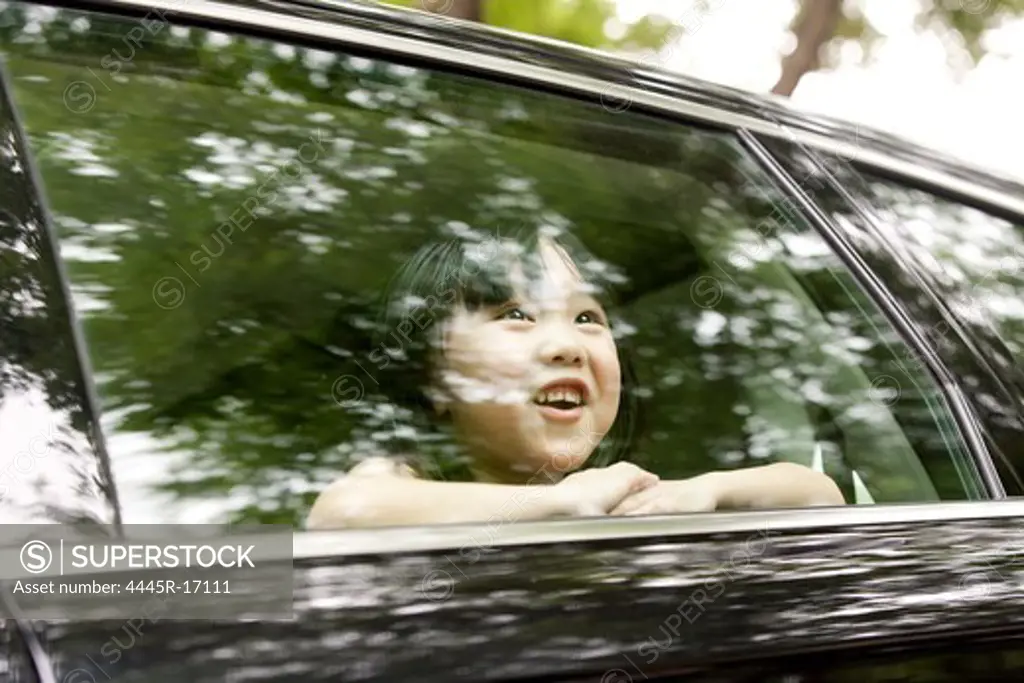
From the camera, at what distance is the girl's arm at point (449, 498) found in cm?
130

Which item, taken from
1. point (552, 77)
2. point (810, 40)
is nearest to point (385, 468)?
point (552, 77)

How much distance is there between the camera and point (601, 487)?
1.56 meters

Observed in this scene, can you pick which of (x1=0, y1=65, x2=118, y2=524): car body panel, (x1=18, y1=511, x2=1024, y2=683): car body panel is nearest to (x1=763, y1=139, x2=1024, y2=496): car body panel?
(x1=18, y1=511, x2=1024, y2=683): car body panel

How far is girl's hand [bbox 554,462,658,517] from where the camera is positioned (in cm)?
151

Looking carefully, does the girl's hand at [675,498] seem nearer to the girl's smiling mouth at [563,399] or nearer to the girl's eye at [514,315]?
the girl's smiling mouth at [563,399]

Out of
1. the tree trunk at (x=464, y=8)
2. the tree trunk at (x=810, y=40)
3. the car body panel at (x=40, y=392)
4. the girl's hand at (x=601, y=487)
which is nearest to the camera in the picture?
the car body panel at (x=40, y=392)

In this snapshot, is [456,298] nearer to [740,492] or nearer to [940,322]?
[740,492]

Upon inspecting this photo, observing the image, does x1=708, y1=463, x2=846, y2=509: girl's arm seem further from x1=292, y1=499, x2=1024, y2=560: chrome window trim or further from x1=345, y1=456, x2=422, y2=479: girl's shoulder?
x1=345, y1=456, x2=422, y2=479: girl's shoulder

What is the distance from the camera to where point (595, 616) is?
1.15 metres

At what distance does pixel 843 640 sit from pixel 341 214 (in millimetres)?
848

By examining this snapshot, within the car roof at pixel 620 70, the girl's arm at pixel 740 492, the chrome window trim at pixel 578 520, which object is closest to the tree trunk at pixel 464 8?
the car roof at pixel 620 70

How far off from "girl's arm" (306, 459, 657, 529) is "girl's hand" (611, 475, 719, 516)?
0.02 m

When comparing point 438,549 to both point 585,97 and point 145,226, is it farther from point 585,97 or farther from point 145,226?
point 585,97

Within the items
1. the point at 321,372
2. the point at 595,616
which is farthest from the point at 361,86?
the point at 595,616
